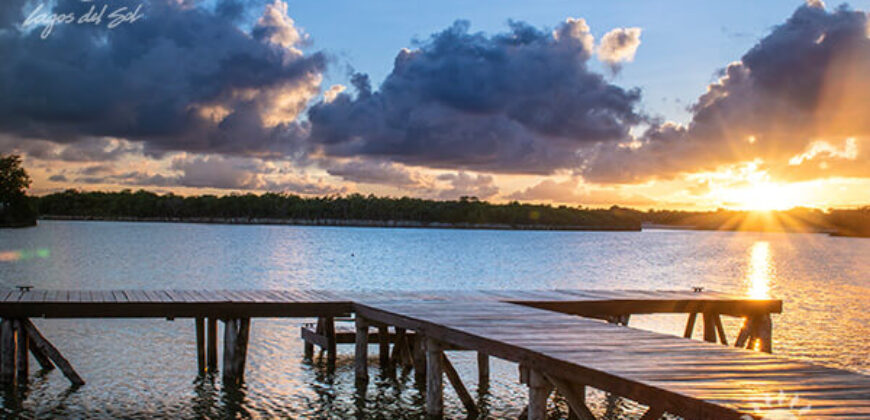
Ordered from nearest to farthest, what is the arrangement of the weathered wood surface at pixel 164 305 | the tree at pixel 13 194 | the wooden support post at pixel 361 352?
1. the weathered wood surface at pixel 164 305
2. the wooden support post at pixel 361 352
3. the tree at pixel 13 194

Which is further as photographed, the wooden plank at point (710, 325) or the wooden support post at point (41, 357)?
the wooden plank at point (710, 325)

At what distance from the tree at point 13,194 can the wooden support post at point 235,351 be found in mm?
118875

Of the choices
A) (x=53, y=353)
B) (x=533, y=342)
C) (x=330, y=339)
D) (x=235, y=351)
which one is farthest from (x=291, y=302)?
(x=533, y=342)

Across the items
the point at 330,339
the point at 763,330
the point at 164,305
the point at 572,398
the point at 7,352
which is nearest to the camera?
the point at 572,398

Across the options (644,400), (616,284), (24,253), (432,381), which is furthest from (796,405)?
(24,253)

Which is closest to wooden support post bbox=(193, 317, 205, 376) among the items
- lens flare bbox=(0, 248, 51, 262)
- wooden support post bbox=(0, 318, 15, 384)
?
wooden support post bbox=(0, 318, 15, 384)

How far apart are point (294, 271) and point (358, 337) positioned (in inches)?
1713

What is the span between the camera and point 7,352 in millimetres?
14695

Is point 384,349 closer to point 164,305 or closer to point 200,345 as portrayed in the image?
point 200,345

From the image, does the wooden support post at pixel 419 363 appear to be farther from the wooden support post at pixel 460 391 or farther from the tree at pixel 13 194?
the tree at pixel 13 194

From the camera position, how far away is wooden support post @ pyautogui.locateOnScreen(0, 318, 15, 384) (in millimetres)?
14555

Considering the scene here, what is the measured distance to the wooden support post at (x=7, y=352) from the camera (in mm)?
14555

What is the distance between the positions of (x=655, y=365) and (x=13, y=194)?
13470 cm

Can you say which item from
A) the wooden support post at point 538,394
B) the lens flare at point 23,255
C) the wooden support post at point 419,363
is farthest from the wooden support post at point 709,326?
the lens flare at point 23,255
